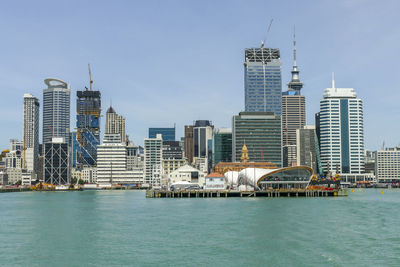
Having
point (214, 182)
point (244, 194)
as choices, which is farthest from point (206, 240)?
point (214, 182)

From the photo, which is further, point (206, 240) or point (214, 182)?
point (214, 182)

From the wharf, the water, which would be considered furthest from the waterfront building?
the water

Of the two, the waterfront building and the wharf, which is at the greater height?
the waterfront building

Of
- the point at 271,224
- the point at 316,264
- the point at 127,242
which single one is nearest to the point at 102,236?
the point at 127,242

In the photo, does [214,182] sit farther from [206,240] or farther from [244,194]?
[206,240]

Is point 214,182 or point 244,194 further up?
point 214,182

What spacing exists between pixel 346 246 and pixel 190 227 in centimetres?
2591

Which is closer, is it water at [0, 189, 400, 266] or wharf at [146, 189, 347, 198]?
water at [0, 189, 400, 266]

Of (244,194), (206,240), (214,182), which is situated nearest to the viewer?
(206,240)

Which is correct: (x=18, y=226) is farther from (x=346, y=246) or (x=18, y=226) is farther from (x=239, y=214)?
(x=346, y=246)

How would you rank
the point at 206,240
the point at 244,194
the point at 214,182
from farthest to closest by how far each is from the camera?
the point at 214,182
the point at 244,194
the point at 206,240

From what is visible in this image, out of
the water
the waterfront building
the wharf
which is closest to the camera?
the water

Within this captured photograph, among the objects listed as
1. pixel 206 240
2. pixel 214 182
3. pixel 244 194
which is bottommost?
pixel 244 194

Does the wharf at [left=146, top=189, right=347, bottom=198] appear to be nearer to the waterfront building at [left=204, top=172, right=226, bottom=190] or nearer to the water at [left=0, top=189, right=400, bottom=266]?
the waterfront building at [left=204, top=172, right=226, bottom=190]
